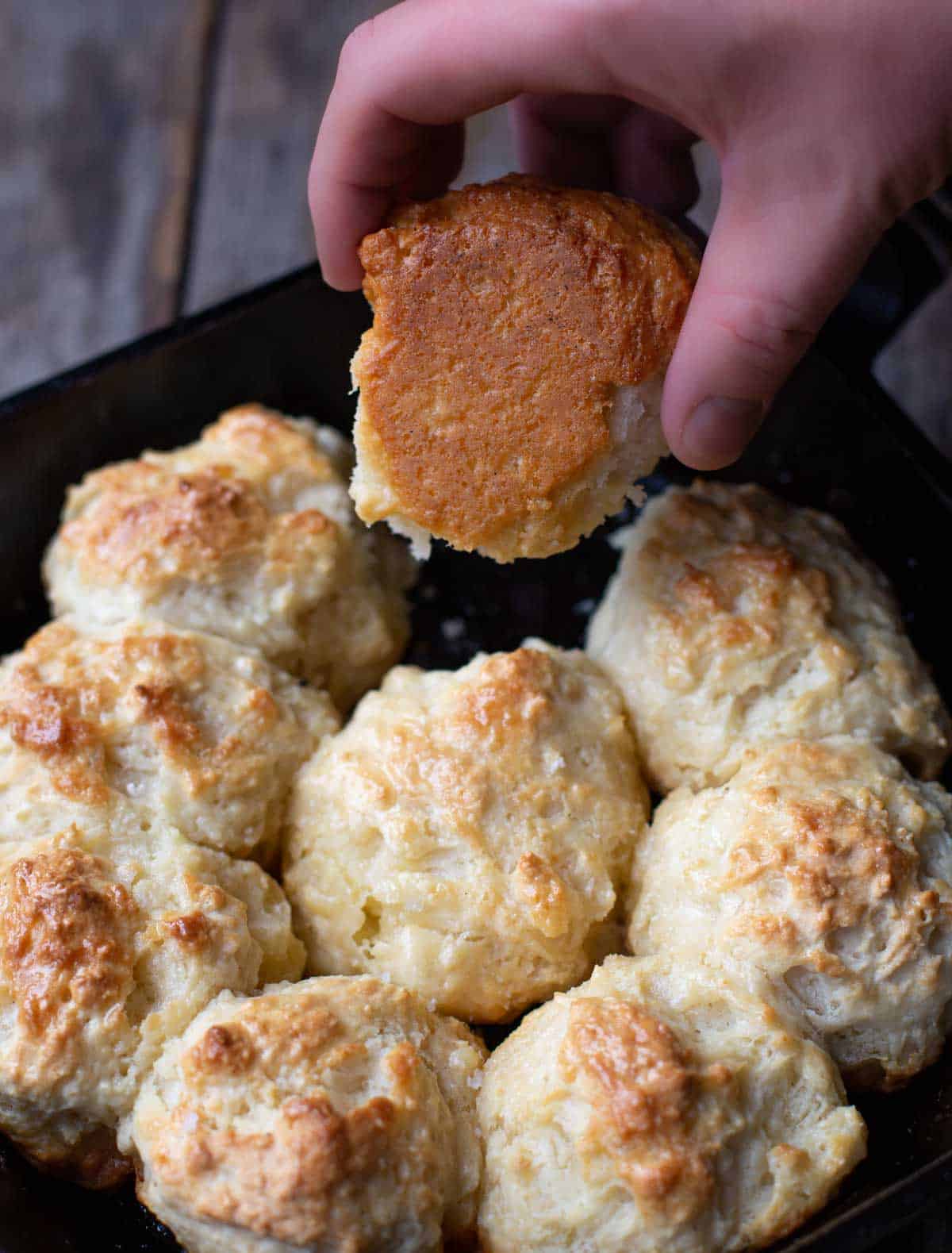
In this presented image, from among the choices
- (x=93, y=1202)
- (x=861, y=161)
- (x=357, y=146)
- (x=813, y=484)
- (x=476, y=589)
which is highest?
(x=861, y=161)

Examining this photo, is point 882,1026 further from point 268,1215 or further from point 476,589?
point 476,589

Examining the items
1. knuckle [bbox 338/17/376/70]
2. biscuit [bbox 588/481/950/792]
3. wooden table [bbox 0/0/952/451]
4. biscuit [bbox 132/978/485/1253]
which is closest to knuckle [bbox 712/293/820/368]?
biscuit [bbox 588/481/950/792]

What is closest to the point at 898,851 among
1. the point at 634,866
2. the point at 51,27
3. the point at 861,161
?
the point at 634,866

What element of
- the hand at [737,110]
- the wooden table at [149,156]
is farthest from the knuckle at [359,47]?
the wooden table at [149,156]

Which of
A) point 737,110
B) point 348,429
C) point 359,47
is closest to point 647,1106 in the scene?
point 737,110

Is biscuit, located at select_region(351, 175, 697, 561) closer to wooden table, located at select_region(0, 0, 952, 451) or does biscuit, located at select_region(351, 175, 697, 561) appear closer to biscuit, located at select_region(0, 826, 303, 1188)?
biscuit, located at select_region(0, 826, 303, 1188)

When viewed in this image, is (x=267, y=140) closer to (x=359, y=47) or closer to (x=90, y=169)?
(x=90, y=169)
